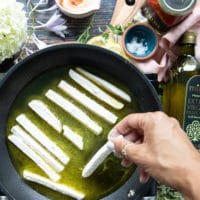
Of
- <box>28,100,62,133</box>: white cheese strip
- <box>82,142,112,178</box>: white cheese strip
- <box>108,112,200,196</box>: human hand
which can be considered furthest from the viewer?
<box>28,100,62,133</box>: white cheese strip

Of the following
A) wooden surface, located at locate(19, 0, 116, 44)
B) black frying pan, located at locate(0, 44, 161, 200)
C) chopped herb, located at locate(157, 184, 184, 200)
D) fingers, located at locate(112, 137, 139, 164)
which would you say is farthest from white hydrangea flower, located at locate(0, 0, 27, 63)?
chopped herb, located at locate(157, 184, 184, 200)

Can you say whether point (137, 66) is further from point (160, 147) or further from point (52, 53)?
point (160, 147)

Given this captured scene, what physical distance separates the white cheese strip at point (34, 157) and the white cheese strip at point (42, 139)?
0.11 ft

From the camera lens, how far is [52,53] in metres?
1.30

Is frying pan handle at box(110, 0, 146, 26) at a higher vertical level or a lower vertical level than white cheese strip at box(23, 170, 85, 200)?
higher

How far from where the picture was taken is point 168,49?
137 centimetres

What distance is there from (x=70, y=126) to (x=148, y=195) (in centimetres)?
26

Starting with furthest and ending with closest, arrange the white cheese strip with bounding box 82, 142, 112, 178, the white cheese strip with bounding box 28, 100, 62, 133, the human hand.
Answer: the white cheese strip with bounding box 28, 100, 62, 133
the white cheese strip with bounding box 82, 142, 112, 178
the human hand

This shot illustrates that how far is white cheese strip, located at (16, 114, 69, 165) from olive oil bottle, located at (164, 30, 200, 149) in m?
0.31

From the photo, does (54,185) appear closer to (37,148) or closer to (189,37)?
(37,148)

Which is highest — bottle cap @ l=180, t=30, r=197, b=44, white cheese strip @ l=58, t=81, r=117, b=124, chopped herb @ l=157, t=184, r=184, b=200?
bottle cap @ l=180, t=30, r=197, b=44

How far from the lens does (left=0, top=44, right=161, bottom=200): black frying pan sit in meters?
1.28

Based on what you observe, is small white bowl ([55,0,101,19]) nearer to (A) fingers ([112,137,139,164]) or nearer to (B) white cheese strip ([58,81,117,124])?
(B) white cheese strip ([58,81,117,124])

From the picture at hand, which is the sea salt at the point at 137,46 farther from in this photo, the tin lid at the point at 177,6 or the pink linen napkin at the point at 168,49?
the tin lid at the point at 177,6
